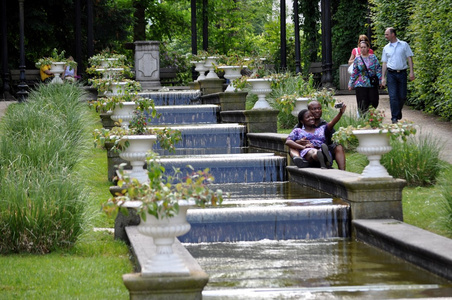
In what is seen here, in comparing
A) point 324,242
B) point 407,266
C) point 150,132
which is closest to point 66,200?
point 150,132

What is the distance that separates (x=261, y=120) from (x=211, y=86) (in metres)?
6.42

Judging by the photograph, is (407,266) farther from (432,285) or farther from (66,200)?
(66,200)

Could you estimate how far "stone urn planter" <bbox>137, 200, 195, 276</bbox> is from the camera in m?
5.87

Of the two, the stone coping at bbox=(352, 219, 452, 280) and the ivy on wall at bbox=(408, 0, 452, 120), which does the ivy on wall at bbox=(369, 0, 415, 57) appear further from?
the stone coping at bbox=(352, 219, 452, 280)

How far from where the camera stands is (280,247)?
9.01 metres

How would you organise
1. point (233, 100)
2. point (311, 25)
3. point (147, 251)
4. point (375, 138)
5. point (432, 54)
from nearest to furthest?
1. point (147, 251)
2. point (375, 138)
3. point (432, 54)
4. point (233, 100)
5. point (311, 25)

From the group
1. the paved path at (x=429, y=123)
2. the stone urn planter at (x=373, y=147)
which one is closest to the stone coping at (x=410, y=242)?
the stone urn planter at (x=373, y=147)

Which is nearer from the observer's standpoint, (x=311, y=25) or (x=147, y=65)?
(x=147, y=65)

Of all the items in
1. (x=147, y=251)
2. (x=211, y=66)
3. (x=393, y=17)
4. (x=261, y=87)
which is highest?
(x=393, y=17)

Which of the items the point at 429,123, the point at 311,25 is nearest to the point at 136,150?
the point at 429,123

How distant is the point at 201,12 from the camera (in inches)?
1252

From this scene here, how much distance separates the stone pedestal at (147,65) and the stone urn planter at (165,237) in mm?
21083

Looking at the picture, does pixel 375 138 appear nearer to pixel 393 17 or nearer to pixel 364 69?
pixel 364 69

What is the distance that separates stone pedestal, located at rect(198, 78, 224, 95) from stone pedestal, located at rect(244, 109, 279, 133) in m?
6.21
